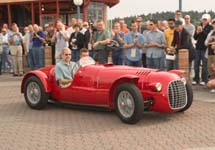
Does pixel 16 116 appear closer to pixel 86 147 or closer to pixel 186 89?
pixel 86 147

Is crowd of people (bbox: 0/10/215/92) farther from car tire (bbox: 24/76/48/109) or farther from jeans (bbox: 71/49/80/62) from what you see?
car tire (bbox: 24/76/48/109)

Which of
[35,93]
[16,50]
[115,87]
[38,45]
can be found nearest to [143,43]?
[35,93]

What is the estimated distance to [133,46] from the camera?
37.9 feet

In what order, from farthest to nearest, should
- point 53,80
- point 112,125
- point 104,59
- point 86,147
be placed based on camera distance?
1. point 104,59
2. point 53,80
3. point 112,125
4. point 86,147

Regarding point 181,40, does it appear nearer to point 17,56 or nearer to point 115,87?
point 115,87

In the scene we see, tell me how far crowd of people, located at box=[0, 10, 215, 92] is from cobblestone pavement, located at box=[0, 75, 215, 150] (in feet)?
7.09

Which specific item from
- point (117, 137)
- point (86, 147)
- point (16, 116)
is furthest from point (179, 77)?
point (16, 116)

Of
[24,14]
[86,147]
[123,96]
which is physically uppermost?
[24,14]

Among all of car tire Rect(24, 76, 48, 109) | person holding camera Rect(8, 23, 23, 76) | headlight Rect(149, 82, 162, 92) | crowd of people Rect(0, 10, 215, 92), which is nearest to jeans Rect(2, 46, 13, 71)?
person holding camera Rect(8, 23, 23, 76)

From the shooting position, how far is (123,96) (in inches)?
305

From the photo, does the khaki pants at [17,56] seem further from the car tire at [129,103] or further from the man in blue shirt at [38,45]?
the car tire at [129,103]

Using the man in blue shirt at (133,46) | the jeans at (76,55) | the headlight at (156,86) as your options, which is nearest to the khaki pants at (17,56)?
the jeans at (76,55)

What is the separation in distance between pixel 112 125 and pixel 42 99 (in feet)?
7.16

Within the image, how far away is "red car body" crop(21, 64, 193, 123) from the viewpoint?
7652 mm
